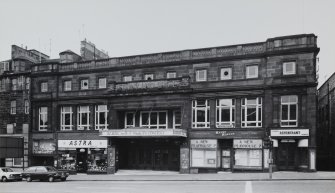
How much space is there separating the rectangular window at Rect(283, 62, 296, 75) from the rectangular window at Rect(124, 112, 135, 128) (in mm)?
15459

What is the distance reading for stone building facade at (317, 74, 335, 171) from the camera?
4203 centimetres

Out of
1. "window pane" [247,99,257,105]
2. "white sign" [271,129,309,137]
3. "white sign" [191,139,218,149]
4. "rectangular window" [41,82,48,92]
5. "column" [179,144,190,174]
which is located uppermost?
"rectangular window" [41,82,48,92]

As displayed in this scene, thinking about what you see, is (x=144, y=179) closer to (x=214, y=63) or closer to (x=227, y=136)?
(x=227, y=136)

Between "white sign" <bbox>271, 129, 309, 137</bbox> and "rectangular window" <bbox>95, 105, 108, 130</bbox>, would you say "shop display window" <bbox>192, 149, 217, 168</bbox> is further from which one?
"rectangular window" <bbox>95, 105, 108, 130</bbox>

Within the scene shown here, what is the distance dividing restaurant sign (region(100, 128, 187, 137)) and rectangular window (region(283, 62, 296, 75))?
1028 centimetres

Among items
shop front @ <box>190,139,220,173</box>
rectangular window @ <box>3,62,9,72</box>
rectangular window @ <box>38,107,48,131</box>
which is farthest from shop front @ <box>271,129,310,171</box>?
rectangular window @ <box>3,62,9,72</box>

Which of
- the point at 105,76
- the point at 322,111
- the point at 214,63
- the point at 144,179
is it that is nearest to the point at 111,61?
the point at 105,76

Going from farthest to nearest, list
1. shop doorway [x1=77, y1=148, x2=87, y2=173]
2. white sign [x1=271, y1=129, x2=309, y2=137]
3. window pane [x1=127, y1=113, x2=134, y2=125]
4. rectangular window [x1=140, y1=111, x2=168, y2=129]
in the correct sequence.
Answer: shop doorway [x1=77, y1=148, x2=87, y2=173]
window pane [x1=127, y1=113, x2=134, y2=125]
rectangular window [x1=140, y1=111, x2=168, y2=129]
white sign [x1=271, y1=129, x2=309, y2=137]

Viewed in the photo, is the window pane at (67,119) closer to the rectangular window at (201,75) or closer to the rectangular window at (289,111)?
the rectangular window at (201,75)

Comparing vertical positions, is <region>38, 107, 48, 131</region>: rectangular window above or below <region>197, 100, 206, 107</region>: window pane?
below

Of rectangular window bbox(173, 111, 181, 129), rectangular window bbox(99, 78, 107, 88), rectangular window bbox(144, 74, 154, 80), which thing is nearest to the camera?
rectangular window bbox(173, 111, 181, 129)

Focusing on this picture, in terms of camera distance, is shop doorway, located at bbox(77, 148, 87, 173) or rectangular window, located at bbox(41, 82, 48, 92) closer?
shop doorway, located at bbox(77, 148, 87, 173)

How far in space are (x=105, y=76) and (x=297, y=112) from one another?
63.6ft

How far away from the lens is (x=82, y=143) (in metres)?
39.2
